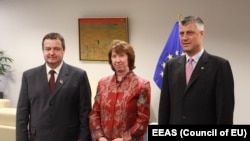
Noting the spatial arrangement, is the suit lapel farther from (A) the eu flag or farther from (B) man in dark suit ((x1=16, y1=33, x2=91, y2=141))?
(A) the eu flag

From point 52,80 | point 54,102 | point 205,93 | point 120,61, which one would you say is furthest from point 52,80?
point 205,93

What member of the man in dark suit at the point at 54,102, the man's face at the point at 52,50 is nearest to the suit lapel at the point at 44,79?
the man in dark suit at the point at 54,102

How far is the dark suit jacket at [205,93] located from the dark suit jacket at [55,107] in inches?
29.3

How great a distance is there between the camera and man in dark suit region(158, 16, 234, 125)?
225 cm

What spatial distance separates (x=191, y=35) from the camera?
2281 mm

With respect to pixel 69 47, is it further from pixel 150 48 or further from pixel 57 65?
pixel 57 65

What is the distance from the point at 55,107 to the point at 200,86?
3.56ft

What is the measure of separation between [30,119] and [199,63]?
1.35m

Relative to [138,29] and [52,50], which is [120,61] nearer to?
[52,50]

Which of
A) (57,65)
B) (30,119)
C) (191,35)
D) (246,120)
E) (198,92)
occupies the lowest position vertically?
(246,120)

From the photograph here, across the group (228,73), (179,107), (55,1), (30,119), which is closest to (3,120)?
(30,119)

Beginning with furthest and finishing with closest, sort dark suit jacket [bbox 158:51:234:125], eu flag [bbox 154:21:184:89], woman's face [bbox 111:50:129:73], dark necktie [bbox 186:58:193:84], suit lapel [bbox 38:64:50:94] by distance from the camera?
eu flag [bbox 154:21:184:89], suit lapel [bbox 38:64:50:94], woman's face [bbox 111:50:129:73], dark necktie [bbox 186:58:193:84], dark suit jacket [bbox 158:51:234:125]

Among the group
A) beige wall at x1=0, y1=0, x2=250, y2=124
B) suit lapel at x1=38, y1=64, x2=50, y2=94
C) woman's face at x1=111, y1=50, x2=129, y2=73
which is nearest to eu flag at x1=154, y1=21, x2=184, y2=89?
beige wall at x1=0, y1=0, x2=250, y2=124

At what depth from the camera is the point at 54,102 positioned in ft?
8.89
